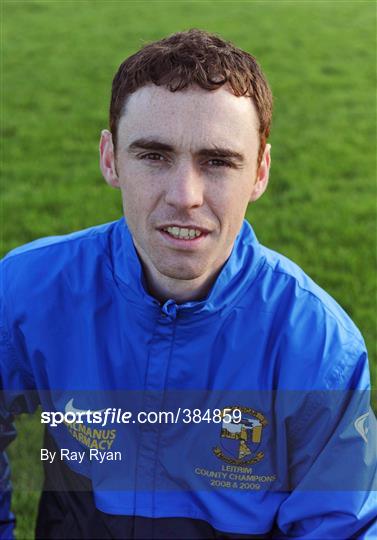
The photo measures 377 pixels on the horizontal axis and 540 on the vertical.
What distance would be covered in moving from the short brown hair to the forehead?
0.02 meters

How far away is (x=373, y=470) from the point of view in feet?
6.88

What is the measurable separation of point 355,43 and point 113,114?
6181 millimetres

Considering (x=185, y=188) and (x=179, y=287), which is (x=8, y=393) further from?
(x=185, y=188)

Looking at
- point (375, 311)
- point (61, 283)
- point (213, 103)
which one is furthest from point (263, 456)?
point (375, 311)

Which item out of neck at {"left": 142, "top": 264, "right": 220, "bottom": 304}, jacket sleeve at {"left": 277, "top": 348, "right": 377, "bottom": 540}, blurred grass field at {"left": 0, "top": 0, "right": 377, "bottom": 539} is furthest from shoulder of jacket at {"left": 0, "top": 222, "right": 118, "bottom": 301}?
blurred grass field at {"left": 0, "top": 0, "right": 377, "bottom": 539}

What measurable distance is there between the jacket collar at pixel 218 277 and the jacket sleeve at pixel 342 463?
358 mm

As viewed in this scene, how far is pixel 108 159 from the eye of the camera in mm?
2229

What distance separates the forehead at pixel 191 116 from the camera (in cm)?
191

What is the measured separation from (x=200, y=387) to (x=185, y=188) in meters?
0.62

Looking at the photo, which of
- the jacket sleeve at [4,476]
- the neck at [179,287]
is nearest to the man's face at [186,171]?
the neck at [179,287]

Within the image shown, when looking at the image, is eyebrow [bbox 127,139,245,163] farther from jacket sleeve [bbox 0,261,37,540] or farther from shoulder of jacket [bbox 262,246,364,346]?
jacket sleeve [bbox 0,261,37,540]

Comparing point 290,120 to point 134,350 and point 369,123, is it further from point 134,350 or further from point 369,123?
point 134,350

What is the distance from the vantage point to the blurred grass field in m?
4.67

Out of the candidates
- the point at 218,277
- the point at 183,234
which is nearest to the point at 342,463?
the point at 218,277
